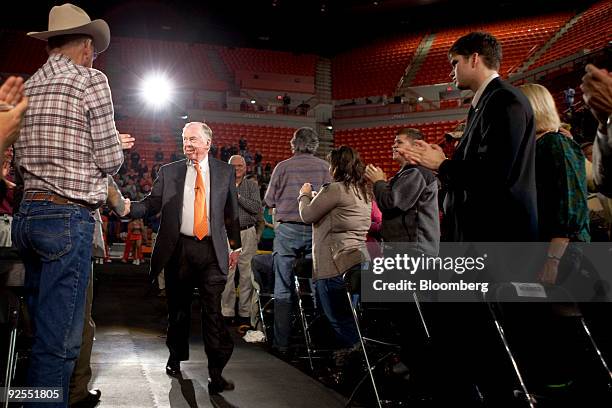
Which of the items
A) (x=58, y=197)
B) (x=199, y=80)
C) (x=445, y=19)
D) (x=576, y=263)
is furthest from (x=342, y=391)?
(x=445, y=19)

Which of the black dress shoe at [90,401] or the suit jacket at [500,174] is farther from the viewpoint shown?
the black dress shoe at [90,401]

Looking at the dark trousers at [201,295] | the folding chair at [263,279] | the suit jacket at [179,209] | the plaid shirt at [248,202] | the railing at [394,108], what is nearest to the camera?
the dark trousers at [201,295]

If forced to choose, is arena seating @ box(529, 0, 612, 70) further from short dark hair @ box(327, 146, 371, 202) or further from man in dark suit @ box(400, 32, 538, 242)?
man in dark suit @ box(400, 32, 538, 242)

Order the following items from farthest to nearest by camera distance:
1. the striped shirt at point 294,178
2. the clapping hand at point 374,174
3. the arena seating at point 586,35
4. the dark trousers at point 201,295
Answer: the arena seating at point 586,35, the striped shirt at point 294,178, the dark trousers at point 201,295, the clapping hand at point 374,174

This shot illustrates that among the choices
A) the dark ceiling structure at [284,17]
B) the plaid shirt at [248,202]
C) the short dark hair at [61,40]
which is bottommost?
the plaid shirt at [248,202]

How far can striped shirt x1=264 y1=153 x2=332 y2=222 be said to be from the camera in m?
4.99

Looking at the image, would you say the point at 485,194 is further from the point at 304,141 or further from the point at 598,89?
the point at 304,141

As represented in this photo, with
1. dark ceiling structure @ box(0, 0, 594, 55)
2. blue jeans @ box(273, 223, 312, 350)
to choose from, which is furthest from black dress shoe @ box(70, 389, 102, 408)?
dark ceiling structure @ box(0, 0, 594, 55)

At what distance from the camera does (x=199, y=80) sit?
2084 cm

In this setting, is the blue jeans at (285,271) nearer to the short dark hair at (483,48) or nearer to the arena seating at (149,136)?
the short dark hair at (483,48)

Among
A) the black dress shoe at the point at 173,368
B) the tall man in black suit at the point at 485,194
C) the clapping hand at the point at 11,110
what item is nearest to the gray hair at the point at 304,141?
the black dress shoe at the point at 173,368

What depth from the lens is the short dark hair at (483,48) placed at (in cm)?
240

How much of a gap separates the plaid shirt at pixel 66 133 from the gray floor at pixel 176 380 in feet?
4.69

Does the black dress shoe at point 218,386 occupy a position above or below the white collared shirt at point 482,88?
below
